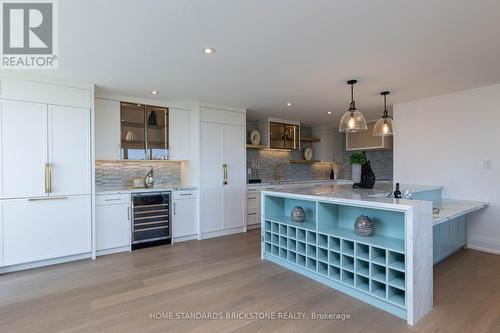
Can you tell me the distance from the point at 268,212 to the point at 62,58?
9.59ft

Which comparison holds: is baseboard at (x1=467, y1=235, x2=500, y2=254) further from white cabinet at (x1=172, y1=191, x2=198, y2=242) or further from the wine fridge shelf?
white cabinet at (x1=172, y1=191, x2=198, y2=242)

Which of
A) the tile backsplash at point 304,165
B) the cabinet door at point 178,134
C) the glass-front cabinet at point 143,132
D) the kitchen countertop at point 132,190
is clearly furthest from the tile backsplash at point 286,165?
the glass-front cabinet at point 143,132

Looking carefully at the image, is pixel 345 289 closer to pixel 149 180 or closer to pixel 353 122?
pixel 353 122

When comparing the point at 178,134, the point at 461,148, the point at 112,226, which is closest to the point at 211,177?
the point at 178,134

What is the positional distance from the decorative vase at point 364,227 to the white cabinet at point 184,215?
283cm

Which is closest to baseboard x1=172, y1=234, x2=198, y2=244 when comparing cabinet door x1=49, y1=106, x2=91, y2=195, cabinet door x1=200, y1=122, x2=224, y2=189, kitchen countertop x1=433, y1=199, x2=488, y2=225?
cabinet door x1=200, y1=122, x2=224, y2=189

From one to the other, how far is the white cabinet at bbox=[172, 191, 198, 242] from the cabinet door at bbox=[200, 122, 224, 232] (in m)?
0.14

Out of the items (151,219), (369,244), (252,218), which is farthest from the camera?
(252,218)

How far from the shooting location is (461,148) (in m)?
3.97

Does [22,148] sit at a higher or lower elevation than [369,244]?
higher

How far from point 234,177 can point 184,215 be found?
1147mm

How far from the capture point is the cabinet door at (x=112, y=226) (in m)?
3.75

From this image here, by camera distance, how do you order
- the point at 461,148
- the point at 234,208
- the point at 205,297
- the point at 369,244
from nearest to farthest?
the point at 369,244 < the point at 205,297 < the point at 461,148 < the point at 234,208

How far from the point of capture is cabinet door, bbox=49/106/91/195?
3.37 metres
